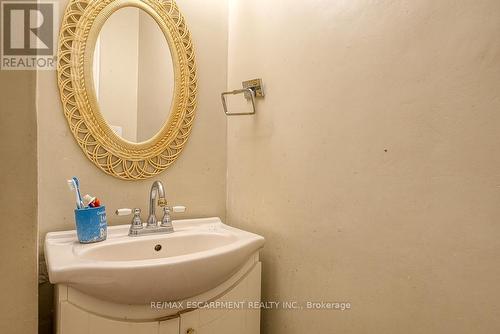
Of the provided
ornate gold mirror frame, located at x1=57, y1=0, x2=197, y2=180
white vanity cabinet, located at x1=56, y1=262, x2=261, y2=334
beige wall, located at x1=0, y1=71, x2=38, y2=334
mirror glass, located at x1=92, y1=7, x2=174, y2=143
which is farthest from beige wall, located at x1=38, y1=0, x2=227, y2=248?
beige wall, located at x1=0, y1=71, x2=38, y2=334

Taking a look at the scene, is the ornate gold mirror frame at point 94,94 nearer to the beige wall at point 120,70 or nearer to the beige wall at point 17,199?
the beige wall at point 120,70

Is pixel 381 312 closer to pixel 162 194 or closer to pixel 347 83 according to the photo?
pixel 347 83

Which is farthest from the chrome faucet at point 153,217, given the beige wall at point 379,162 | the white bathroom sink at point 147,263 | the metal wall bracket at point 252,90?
the metal wall bracket at point 252,90

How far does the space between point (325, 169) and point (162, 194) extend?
57cm

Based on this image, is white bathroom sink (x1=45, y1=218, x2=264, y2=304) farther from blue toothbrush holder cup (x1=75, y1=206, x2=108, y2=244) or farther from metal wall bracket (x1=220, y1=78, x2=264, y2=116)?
metal wall bracket (x1=220, y1=78, x2=264, y2=116)

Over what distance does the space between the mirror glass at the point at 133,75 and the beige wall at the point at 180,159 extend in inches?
5.8

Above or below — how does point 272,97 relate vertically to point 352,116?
above

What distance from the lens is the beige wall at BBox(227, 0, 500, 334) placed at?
2.12 ft

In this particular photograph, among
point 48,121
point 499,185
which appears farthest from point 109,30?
point 499,185

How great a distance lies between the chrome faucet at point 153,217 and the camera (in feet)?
3.47

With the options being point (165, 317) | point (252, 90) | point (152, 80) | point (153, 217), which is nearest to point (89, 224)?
point (153, 217)

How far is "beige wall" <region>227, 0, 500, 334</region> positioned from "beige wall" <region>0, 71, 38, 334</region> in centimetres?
77

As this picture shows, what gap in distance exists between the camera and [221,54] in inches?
54.6

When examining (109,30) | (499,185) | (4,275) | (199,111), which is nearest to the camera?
(4,275)
